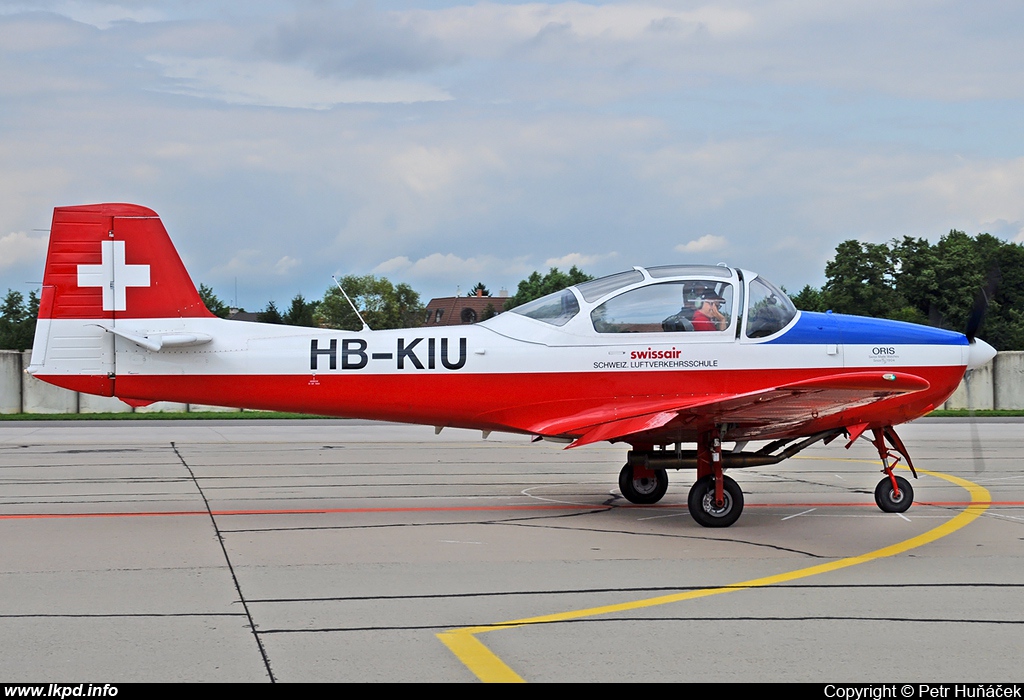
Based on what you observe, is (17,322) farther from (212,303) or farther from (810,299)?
(810,299)

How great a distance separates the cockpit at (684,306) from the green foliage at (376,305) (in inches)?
2587

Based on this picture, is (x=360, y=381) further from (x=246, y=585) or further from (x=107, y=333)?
(x=246, y=585)

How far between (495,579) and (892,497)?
4997mm

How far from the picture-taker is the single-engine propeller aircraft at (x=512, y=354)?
9.42m

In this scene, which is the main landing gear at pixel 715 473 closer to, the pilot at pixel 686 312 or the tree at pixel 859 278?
the pilot at pixel 686 312

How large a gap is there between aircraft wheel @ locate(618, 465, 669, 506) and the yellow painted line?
2.73 m

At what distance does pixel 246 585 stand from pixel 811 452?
1265 centimetres

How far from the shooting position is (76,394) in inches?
1175

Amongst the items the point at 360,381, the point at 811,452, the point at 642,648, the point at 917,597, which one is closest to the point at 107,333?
the point at 360,381

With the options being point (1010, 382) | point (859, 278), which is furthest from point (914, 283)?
point (1010, 382)

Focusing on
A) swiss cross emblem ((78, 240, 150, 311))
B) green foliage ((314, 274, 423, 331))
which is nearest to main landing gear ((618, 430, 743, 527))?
swiss cross emblem ((78, 240, 150, 311))

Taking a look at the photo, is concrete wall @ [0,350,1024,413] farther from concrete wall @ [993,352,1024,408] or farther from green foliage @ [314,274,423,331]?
green foliage @ [314,274,423,331]

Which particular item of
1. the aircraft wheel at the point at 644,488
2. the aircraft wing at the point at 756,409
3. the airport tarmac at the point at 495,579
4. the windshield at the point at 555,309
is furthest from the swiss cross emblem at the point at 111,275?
the aircraft wheel at the point at 644,488

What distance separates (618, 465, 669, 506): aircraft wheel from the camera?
34.3ft
